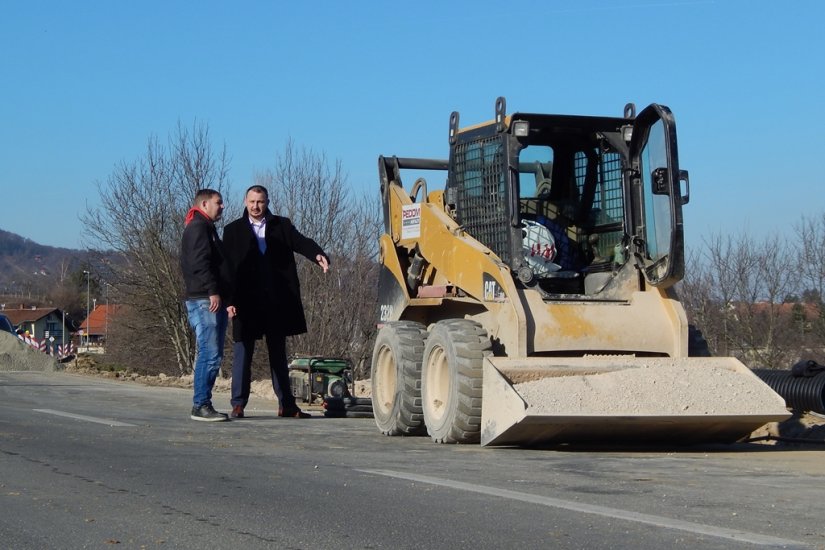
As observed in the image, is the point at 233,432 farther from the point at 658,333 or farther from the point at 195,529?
the point at 195,529

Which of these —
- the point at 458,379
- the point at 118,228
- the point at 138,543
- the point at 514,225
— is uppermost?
the point at 118,228

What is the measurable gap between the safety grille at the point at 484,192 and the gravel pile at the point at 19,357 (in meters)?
22.4

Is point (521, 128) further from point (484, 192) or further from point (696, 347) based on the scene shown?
point (696, 347)

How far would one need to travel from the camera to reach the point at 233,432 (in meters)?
9.81

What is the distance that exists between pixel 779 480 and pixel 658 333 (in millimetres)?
2662

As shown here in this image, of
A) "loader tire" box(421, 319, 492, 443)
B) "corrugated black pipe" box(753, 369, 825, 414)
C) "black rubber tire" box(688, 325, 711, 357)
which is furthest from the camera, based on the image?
"corrugated black pipe" box(753, 369, 825, 414)

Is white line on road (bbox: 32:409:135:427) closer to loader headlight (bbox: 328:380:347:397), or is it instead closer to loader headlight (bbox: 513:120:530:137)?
loader headlight (bbox: 328:380:347:397)

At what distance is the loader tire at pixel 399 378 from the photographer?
1035cm

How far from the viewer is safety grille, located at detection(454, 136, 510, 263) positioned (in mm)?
10445

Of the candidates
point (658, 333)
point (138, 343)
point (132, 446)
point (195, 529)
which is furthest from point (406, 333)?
point (138, 343)

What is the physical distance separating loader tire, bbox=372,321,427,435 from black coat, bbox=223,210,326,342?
112cm

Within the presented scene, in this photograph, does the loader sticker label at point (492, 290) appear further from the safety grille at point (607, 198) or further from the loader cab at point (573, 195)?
the safety grille at point (607, 198)

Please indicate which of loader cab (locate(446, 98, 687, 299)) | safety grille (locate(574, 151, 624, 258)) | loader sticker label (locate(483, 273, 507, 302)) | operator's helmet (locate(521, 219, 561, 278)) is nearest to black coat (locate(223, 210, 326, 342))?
loader cab (locate(446, 98, 687, 299))

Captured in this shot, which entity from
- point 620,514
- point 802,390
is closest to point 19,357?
point 802,390
